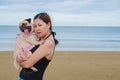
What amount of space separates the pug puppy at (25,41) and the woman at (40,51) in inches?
1.6

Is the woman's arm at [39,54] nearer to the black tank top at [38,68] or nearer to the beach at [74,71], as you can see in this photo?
the black tank top at [38,68]

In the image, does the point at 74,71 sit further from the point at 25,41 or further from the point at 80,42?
the point at 80,42

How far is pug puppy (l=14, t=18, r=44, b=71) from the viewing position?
345 cm

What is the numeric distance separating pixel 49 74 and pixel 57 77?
582 mm

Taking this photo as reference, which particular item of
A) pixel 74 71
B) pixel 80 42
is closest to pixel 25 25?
pixel 74 71

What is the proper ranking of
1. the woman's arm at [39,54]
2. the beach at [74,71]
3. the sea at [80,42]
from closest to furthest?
the woman's arm at [39,54] < the beach at [74,71] < the sea at [80,42]

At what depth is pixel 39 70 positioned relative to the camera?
138 inches

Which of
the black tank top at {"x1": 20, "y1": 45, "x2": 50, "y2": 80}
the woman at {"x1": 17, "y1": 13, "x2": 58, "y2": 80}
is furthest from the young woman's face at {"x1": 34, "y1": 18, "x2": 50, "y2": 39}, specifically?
the black tank top at {"x1": 20, "y1": 45, "x2": 50, "y2": 80}

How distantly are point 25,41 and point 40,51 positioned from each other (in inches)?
7.4

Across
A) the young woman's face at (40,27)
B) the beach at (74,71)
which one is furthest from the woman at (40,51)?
the beach at (74,71)

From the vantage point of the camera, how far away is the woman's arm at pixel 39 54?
11.2ft

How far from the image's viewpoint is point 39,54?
135 inches

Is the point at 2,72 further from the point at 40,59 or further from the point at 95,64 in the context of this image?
the point at 40,59

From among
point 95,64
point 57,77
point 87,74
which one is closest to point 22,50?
point 57,77
